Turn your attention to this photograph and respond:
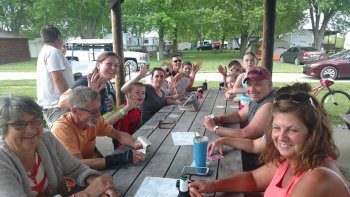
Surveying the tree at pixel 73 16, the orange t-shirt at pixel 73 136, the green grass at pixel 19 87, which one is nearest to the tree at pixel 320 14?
the tree at pixel 73 16

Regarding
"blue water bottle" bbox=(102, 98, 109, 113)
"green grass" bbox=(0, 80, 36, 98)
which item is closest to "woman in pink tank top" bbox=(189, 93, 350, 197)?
"blue water bottle" bbox=(102, 98, 109, 113)

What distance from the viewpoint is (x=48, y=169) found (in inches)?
75.4

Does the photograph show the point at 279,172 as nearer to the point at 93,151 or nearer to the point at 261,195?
the point at 261,195

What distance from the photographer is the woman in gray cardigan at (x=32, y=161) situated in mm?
1636

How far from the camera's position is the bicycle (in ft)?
21.9

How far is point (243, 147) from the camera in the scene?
255 cm

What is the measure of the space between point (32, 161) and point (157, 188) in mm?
785

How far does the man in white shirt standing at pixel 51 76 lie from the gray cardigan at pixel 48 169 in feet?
4.22

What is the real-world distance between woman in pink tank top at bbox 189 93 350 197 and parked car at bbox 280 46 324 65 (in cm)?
1712

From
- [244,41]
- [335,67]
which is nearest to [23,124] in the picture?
[335,67]

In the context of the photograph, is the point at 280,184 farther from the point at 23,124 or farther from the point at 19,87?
the point at 19,87

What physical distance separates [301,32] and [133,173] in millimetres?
33485

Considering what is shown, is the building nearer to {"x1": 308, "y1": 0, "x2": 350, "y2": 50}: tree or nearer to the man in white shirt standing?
the man in white shirt standing

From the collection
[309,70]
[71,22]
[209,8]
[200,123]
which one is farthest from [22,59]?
[200,123]
